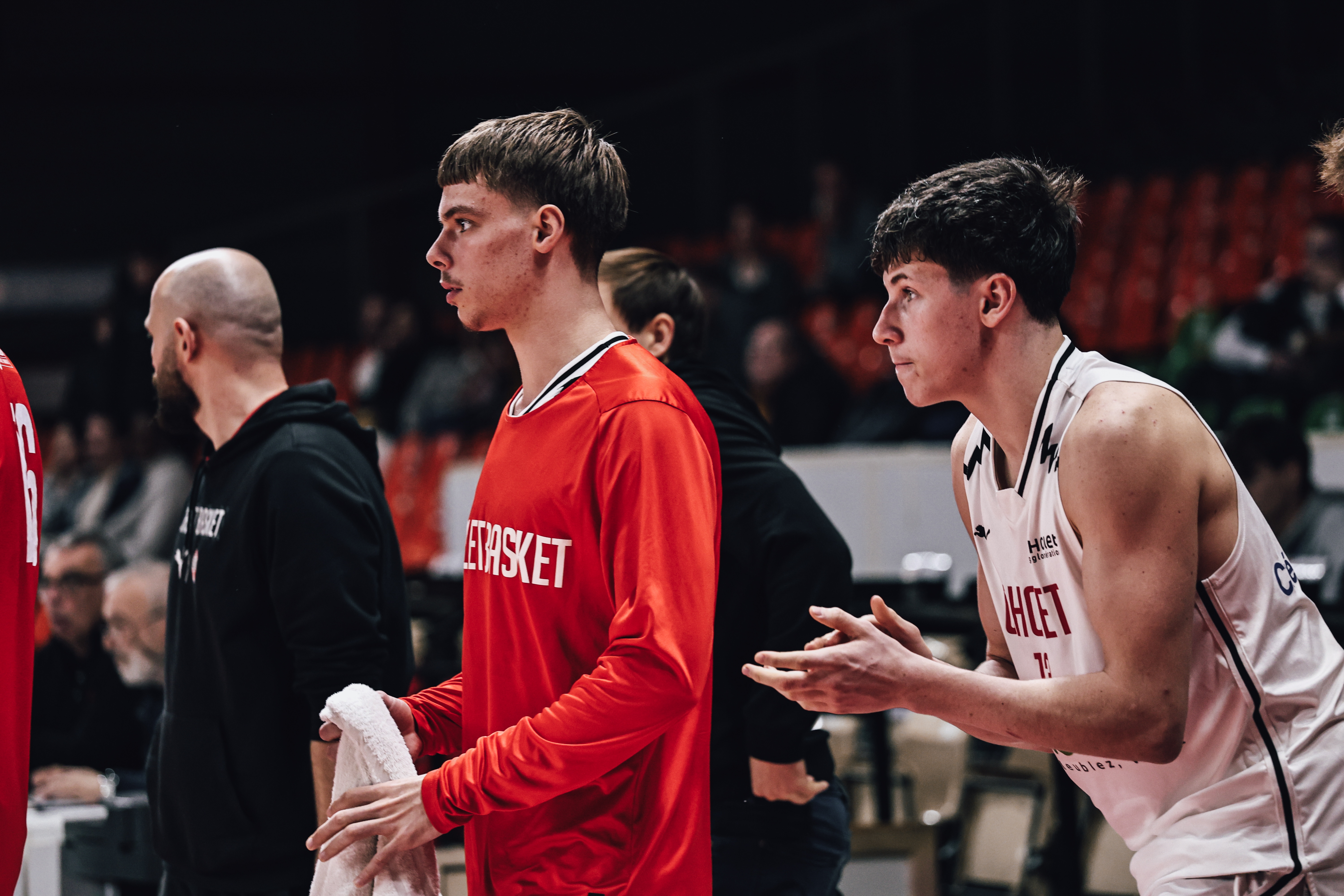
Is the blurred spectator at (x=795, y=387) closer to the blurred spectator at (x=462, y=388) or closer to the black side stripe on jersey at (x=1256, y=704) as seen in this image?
the blurred spectator at (x=462, y=388)

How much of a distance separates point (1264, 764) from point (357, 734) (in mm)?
1186

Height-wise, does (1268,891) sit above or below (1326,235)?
below

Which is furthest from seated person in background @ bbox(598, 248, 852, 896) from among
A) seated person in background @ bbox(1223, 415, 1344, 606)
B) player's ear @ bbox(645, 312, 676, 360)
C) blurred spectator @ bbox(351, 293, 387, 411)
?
blurred spectator @ bbox(351, 293, 387, 411)

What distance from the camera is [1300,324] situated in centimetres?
612

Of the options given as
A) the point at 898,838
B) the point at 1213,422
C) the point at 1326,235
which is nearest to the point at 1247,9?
the point at 1326,235

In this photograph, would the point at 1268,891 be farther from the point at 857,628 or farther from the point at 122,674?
the point at 122,674

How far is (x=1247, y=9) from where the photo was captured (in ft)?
33.8

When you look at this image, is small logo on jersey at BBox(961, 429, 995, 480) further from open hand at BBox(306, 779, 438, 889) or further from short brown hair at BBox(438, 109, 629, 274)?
open hand at BBox(306, 779, 438, 889)

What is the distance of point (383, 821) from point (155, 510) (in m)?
7.42

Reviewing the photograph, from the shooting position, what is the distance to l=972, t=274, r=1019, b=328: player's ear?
1.76 meters

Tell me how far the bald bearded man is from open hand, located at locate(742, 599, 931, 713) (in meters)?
1.03

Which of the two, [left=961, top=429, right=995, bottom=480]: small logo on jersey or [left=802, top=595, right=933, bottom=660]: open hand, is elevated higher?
[left=961, top=429, right=995, bottom=480]: small logo on jersey

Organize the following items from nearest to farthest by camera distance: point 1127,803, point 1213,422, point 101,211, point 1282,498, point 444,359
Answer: point 1127,803 → point 1282,498 → point 1213,422 → point 444,359 → point 101,211

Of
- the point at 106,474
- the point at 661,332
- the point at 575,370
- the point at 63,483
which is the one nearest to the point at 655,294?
the point at 661,332
